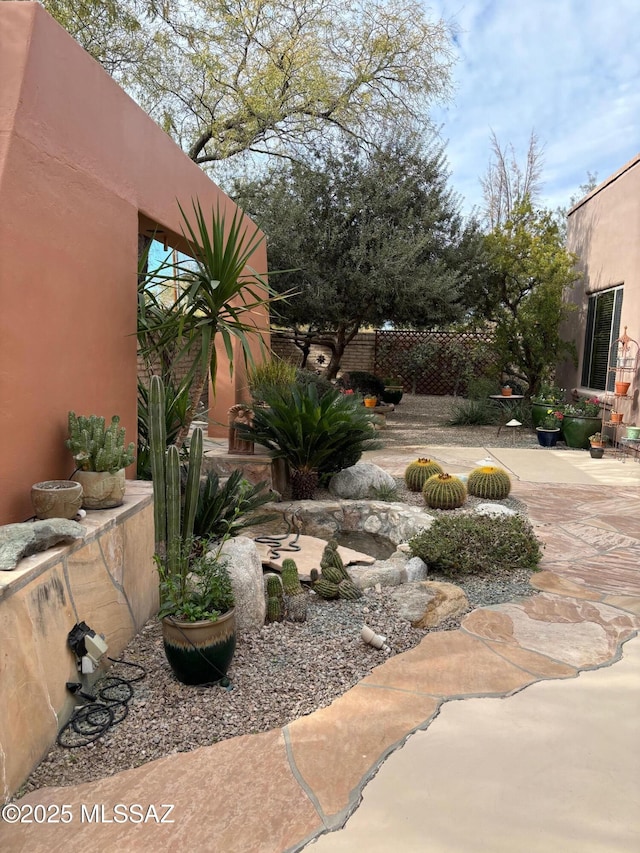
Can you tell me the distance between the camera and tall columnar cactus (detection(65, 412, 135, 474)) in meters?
3.01

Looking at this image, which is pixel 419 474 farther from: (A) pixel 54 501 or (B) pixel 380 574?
(A) pixel 54 501

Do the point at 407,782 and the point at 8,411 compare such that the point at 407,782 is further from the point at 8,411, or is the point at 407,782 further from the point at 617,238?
the point at 617,238

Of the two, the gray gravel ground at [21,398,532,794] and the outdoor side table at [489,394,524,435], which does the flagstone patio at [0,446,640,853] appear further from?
the outdoor side table at [489,394,524,435]

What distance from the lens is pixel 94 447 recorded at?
303 cm

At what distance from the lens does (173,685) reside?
2.66 m

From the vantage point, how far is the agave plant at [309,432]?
5.49m

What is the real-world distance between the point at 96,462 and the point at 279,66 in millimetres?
10452

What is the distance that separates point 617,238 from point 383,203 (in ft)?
12.8

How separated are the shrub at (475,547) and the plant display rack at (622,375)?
5163mm

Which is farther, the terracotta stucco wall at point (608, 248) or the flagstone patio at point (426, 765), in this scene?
the terracotta stucco wall at point (608, 248)

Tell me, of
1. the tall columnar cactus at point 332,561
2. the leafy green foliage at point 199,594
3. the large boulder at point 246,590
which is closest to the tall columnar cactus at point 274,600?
the large boulder at point 246,590

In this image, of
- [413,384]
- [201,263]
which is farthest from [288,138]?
[201,263]

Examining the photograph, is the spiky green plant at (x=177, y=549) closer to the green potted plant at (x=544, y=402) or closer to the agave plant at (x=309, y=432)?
the agave plant at (x=309, y=432)

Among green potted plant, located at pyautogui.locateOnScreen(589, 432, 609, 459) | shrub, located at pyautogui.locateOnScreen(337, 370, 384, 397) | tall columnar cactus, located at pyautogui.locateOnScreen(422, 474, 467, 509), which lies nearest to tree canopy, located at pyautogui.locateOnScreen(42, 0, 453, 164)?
shrub, located at pyautogui.locateOnScreen(337, 370, 384, 397)
